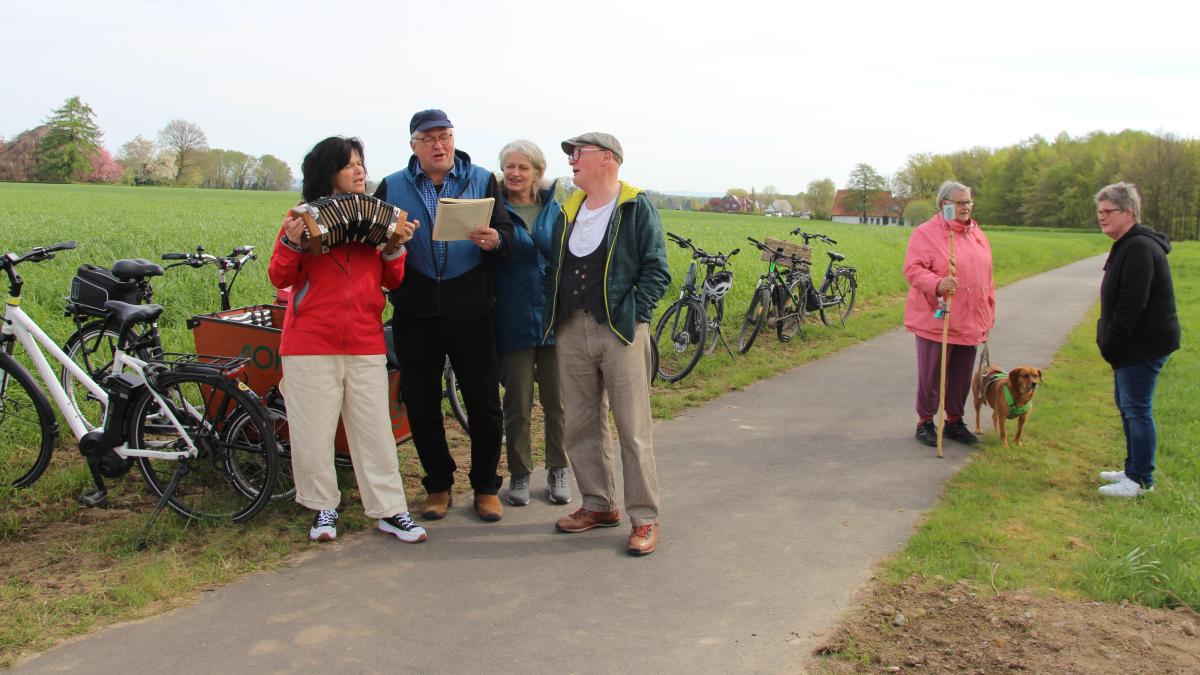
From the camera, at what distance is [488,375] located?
16.0 ft

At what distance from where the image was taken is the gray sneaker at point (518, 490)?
5.19 meters

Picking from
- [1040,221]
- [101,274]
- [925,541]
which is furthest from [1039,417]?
[1040,221]

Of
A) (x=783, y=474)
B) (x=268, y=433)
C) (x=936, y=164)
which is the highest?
(x=936, y=164)

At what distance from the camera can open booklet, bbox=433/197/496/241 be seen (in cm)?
433

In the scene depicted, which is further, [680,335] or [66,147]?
[66,147]

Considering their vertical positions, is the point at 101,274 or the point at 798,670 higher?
the point at 101,274

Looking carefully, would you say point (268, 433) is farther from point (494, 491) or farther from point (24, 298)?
point (24, 298)

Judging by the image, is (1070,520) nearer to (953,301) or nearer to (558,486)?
(953,301)

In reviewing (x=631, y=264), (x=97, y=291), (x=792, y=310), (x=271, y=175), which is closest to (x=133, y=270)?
(x=97, y=291)

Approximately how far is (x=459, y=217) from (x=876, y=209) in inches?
4912

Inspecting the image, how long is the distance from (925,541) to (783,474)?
1.41 metres

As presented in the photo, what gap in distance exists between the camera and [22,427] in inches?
208

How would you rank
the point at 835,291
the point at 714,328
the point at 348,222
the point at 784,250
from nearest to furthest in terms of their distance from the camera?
the point at 348,222 → the point at 714,328 → the point at 784,250 → the point at 835,291

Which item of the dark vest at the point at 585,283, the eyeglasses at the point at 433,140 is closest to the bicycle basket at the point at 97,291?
the eyeglasses at the point at 433,140
